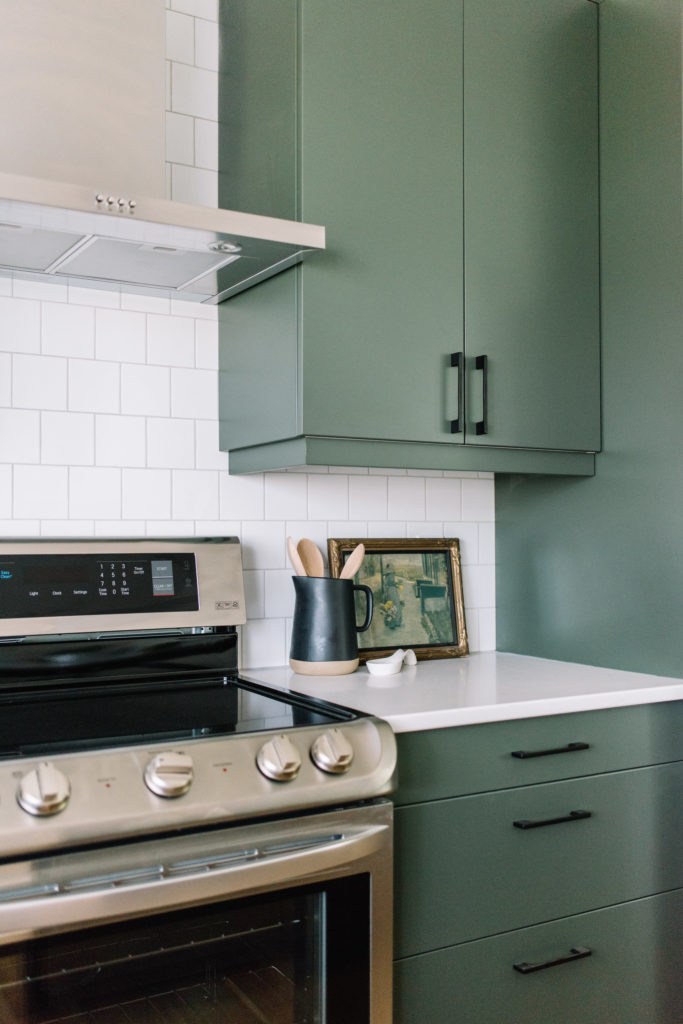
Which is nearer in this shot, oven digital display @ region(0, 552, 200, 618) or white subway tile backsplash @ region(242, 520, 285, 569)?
oven digital display @ region(0, 552, 200, 618)

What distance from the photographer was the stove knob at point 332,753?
1484mm

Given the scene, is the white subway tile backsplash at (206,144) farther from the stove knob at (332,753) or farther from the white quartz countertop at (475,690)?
the stove knob at (332,753)

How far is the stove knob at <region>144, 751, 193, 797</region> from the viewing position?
1326 millimetres

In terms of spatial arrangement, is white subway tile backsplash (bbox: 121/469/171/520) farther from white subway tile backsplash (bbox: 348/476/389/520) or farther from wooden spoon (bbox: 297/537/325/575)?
white subway tile backsplash (bbox: 348/476/389/520)

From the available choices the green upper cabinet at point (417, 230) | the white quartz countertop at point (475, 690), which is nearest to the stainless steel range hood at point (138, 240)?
the green upper cabinet at point (417, 230)

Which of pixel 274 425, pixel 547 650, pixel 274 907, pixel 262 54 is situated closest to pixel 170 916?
Result: pixel 274 907

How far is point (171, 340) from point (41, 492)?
47cm

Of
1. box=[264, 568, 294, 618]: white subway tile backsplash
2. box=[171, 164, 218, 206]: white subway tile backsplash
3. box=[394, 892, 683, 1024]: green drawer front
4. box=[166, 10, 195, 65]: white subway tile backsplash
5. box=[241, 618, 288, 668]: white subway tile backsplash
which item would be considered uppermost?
box=[166, 10, 195, 65]: white subway tile backsplash

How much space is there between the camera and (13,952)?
1.24 meters

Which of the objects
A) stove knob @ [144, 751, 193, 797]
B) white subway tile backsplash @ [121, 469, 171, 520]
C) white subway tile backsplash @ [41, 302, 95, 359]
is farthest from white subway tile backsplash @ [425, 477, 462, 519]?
stove knob @ [144, 751, 193, 797]

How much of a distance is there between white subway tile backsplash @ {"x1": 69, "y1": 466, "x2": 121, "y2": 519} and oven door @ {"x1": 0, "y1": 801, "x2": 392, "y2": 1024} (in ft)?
2.89

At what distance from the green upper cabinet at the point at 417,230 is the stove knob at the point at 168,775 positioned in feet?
2.47

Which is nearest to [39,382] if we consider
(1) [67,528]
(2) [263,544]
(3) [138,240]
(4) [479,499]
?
(1) [67,528]

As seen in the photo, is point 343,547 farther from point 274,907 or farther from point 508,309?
point 274,907
